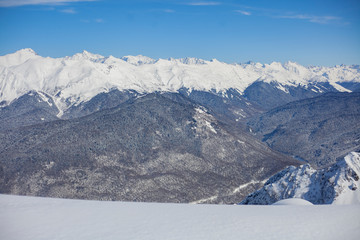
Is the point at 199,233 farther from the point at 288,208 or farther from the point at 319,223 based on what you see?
the point at 288,208

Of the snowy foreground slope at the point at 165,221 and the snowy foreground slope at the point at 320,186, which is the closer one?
the snowy foreground slope at the point at 165,221

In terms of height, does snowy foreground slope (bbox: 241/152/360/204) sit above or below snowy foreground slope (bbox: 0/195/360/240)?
below

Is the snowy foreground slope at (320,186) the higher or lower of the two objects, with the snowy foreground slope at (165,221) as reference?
lower

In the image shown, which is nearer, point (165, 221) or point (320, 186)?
point (165, 221)

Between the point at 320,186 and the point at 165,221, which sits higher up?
the point at 165,221

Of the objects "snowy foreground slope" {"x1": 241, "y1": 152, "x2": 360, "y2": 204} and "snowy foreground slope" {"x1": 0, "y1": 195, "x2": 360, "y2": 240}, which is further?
"snowy foreground slope" {"x1": 241, "y1": 152, "x2": 360, "y2": 204}
